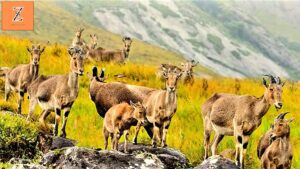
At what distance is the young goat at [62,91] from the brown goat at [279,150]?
214 inches

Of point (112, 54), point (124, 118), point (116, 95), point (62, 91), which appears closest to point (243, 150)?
point (124, 118)

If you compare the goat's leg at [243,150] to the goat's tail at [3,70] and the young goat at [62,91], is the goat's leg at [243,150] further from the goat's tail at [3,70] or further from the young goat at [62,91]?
the goat's tail at [3,70]

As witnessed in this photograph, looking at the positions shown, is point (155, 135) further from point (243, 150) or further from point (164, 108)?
point (243, 150)

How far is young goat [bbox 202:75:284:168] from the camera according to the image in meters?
13.3

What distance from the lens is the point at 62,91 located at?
599 inches

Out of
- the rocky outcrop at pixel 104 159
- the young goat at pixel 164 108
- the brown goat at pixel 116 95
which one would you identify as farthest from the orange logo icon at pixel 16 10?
the rocky outcrop at pixel 104 159

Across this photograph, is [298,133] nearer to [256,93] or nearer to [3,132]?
[256,93]

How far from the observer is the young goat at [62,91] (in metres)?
15.1

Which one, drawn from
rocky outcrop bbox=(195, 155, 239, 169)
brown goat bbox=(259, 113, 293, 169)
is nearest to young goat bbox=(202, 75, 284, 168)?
brown goat bbox=(259, 113, 293, 169)

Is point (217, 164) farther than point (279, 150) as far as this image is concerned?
No

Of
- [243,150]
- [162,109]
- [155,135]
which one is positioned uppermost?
[162,109]

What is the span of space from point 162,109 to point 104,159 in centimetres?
255

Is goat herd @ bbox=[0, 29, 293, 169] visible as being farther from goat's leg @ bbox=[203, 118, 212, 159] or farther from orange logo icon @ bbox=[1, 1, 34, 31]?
orange logo icon @ bbox=[1, 1, 34, 31]

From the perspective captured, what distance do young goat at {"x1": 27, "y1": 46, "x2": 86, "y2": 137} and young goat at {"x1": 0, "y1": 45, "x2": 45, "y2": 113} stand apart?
203 cm
